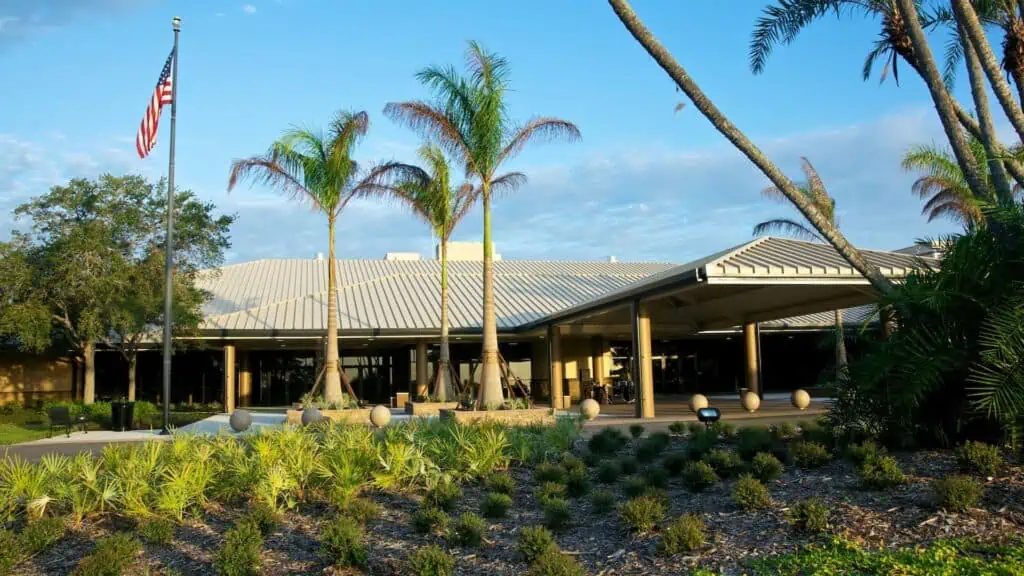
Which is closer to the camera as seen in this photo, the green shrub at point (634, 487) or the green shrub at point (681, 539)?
the green shrub at point (681, 539)

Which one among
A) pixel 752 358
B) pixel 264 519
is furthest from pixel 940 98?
pixel 752 358

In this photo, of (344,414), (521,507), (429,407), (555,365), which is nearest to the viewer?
(521,507)

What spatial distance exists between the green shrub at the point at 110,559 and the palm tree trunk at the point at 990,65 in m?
9.36

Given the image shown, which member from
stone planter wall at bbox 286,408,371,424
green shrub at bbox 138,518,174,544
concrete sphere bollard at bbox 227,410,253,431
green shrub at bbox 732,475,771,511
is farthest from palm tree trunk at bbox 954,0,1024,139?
stone planter wall at bbox 286,408,371,424

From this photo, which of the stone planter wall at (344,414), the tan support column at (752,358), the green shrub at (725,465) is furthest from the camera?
the tan support column at (752,358)

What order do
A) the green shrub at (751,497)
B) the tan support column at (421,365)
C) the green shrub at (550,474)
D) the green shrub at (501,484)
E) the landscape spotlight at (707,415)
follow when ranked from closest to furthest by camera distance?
the green shrub at (751,497) < the green shrub at (501,484) < the green shrub at (550,474) < the landscape spotlight at (707,415) < the tan support column at (421,365)

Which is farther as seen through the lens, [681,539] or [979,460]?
[979,460]

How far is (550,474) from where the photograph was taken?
9242mm

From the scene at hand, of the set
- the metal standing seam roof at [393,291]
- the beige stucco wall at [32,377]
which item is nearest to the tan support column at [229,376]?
the metal standing seam roof at [393,291]

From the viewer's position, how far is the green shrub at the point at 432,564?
6.12m

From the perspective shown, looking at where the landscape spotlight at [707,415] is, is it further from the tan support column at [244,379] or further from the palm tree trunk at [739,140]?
the tan support column at [244,379]

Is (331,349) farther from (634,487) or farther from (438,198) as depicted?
(634,487)

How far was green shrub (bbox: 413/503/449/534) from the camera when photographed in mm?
7453

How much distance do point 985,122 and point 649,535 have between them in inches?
247
